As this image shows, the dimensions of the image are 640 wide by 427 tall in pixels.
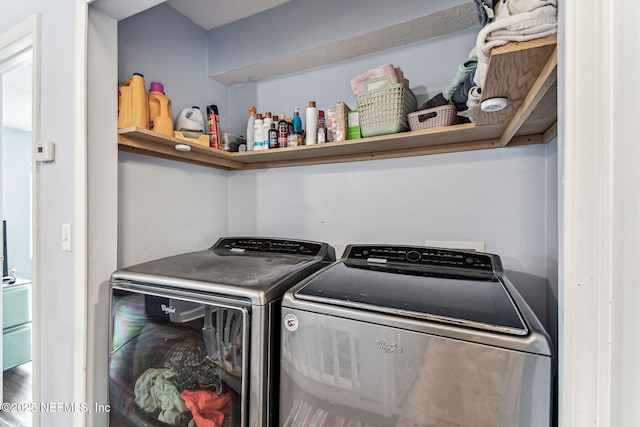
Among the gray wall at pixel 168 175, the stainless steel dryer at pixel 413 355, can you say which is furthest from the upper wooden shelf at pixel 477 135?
the stainless steel dryer at pixel 413 355

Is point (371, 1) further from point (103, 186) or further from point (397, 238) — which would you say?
point (103, 186)

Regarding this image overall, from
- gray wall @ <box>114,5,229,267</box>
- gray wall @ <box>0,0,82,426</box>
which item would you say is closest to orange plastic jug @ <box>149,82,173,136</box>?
gray wall @ <box>114,5,229,267</box>

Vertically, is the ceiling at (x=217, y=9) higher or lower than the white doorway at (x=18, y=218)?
higher

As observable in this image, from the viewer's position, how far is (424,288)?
962 millimetres

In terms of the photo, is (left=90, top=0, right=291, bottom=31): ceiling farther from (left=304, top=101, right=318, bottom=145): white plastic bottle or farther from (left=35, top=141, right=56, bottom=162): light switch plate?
(left=35, top=141, right=56, bottom=162): light switch plate

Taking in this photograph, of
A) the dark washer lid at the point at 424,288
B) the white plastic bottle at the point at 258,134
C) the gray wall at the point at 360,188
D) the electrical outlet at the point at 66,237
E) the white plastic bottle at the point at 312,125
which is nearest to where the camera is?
the dark washer lid at the point at 424,288

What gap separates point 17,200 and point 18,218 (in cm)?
23

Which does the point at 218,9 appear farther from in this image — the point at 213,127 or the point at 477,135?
the point at 477,135

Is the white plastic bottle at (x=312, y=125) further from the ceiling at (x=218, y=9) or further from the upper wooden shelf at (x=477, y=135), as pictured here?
the ceiling at (x=218, y=9)

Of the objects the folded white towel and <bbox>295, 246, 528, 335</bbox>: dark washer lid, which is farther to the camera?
<bbox>295, 246, 528, 335</bbox>: dark washer lid

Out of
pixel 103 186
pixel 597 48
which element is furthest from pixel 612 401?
pixel 103 186

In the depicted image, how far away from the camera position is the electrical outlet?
1.22m

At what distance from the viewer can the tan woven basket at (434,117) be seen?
4.09 feet

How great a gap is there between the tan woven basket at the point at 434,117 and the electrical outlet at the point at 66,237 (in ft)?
5.21
